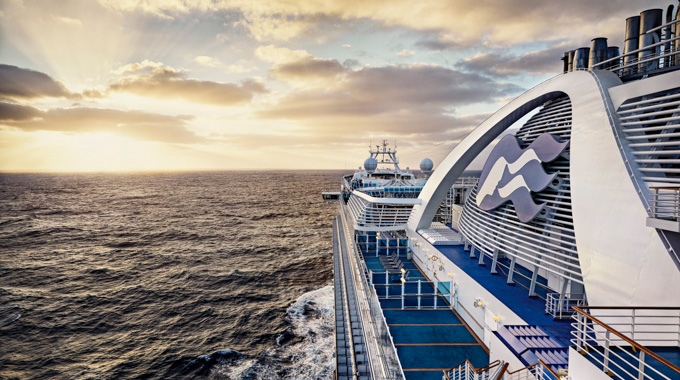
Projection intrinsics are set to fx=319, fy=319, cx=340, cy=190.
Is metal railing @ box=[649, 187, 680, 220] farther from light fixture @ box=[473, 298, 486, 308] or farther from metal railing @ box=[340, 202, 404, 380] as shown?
metal railing @ box=[340, 202, 404, 380]

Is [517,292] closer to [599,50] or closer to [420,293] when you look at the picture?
[420,293]

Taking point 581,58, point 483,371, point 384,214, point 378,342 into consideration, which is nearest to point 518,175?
point 581,58

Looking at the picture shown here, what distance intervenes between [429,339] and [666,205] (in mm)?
10103

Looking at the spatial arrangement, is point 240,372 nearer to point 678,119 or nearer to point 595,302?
point 595,302

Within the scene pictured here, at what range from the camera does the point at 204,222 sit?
55.2 meters

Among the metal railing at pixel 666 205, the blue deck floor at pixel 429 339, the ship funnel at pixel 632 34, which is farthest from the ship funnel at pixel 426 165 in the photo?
the metal railing at pixel 666 205

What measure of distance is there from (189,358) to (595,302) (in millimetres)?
19425

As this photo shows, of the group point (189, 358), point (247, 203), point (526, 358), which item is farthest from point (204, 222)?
point (526, 358)

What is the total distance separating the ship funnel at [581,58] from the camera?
1855 centimetres

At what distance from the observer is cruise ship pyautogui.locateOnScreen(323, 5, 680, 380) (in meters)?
8.83

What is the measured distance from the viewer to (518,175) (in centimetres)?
1630

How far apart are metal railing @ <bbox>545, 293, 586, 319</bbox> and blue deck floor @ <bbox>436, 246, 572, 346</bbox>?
0.26m

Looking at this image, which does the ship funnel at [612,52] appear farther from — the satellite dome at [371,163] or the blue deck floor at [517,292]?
the satellite dome at [371,163]

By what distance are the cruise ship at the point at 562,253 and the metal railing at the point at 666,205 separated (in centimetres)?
5
